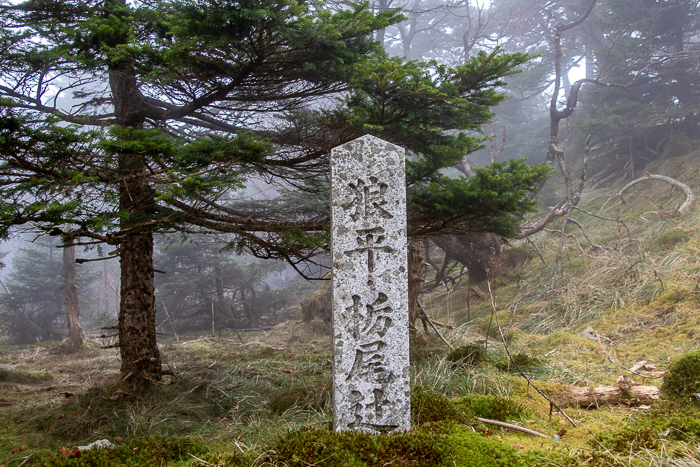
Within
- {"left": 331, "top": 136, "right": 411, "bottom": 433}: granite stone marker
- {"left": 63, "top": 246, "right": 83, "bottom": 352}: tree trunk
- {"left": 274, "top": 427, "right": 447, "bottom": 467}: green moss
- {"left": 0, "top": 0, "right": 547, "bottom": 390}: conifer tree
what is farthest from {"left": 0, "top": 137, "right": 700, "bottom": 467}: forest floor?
{"left": 0, "top": 0, "right": 547, "bottom": 390}: conifer tree

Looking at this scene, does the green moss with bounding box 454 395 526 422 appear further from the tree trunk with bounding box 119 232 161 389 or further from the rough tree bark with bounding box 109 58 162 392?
the tree trunk with bounding box 119 232 161 389

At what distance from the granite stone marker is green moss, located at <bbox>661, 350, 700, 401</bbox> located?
2.25m

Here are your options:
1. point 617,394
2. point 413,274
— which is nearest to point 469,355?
point 413,274

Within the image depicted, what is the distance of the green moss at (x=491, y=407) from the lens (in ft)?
12.4

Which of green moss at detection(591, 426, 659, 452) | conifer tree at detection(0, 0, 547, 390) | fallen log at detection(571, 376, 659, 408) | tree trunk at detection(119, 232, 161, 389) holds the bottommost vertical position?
fallen log at detection(571, 376, 659, 408)

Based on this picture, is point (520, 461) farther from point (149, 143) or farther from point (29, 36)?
point (29, 36)

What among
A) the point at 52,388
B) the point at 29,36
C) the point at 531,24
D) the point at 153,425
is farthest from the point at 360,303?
the point at 531,24

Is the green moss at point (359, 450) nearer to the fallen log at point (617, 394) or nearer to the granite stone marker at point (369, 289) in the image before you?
the granite stone marker at point (369, 289)

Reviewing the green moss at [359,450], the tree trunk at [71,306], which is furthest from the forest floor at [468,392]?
the tree trunk at [71,306]

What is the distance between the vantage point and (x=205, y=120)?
5.89 meters

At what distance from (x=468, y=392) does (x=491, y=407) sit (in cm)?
71

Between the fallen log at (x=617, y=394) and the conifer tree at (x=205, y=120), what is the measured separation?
1.81m

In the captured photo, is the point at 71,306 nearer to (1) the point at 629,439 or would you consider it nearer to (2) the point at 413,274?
(2) the point at 413,274

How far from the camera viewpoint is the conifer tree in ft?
12.1
